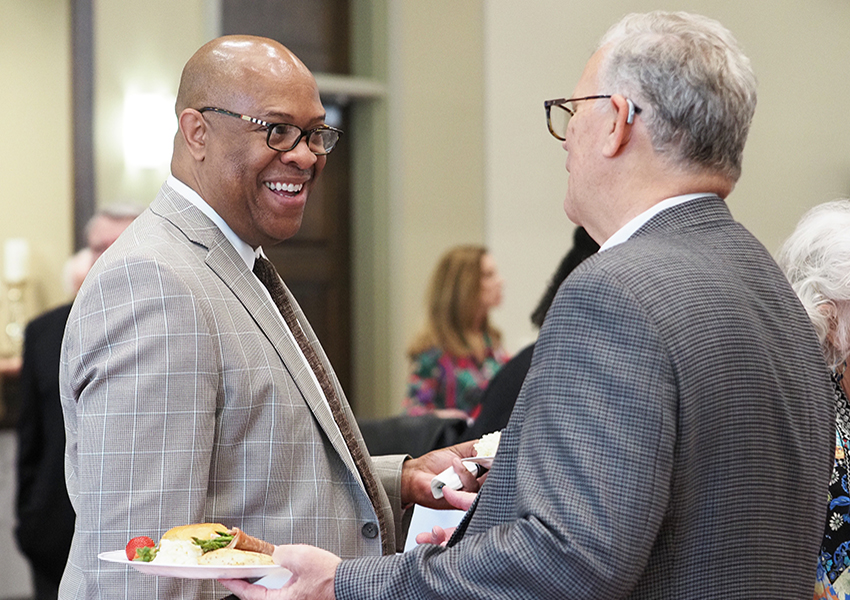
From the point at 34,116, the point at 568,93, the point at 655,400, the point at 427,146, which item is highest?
the point at 568,93

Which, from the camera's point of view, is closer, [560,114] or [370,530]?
[560,114]

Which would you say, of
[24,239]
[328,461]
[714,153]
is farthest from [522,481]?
[24,239]

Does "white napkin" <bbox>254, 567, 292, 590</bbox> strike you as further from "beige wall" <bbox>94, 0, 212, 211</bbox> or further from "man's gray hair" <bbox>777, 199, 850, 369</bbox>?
"beige wall" <bbox>94, 0, 212, 211</bbox>

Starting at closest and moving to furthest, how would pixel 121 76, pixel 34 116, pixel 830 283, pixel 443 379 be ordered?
pixel 830 283 → pixel 443 379 → pixel 121 76 → pixel 34 116

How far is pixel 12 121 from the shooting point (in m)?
5.52

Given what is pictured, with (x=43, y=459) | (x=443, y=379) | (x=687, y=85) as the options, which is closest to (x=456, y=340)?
(x=443, y=379)

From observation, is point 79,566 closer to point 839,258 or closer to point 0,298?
point 839,258

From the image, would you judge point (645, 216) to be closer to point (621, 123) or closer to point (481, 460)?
point (621, 123)

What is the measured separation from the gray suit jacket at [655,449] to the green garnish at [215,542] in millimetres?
197

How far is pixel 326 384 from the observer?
1825 mm

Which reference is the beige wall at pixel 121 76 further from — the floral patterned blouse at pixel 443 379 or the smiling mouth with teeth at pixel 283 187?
the smiling mouth with teeth at pixel 283 187

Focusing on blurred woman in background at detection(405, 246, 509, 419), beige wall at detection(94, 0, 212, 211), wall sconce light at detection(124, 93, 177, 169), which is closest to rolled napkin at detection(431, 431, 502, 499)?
blurred woman in background at detection(405, 246, 509, 419)

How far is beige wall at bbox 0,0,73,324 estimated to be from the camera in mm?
5496

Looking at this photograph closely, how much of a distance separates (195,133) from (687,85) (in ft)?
3.13
